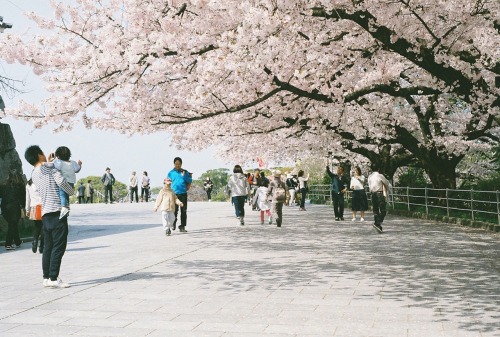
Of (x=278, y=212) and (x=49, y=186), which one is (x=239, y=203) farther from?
(x=49, y=186)

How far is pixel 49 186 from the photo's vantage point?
26.1ft

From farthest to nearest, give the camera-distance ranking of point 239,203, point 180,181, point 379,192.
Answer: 1. point 239,203
2. point 180,181
3. point 379,192

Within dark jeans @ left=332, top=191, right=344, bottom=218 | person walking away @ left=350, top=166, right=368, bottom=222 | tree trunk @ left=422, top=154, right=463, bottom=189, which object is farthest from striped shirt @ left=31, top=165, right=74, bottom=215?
tree trunk @ left=422, top=154, right=463, bottom=189

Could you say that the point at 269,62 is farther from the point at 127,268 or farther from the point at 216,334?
the point at 216,334

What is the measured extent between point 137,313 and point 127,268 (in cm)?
343

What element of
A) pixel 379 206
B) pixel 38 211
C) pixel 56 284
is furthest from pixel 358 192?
pixel 56 284

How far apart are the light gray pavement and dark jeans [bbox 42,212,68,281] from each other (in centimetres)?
30

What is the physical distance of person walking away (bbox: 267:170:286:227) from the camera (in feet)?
56.9

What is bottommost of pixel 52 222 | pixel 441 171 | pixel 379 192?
pixel 52 222

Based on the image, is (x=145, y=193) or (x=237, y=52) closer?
(x=237, y=52)

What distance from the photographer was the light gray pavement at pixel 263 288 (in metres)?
5.50

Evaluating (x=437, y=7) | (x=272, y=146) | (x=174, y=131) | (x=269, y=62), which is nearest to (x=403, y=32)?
(x=437, y=7)

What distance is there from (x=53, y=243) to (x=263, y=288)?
2894mm

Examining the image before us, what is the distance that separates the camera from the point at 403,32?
11422 millimetres
